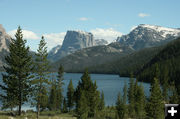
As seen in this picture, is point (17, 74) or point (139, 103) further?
point (139, 103)

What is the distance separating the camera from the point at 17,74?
164 ft

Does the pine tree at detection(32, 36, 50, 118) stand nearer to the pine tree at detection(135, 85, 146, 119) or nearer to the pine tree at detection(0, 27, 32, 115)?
the pine tree at detection(0, 27, 32, 115)

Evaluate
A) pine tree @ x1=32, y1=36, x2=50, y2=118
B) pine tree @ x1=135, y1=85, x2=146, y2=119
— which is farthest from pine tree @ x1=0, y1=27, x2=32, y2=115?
pine tree @ x1=135, y1=85, x2=146, y2=119

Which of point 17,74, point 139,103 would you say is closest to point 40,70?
point 17,74

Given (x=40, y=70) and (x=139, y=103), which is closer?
(x=40, y=70)

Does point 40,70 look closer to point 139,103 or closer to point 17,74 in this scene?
point 17,74

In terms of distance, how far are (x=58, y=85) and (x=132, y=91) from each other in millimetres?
38643

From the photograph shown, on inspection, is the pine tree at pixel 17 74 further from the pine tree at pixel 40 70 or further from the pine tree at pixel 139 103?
the pine tree at pixel 139 103

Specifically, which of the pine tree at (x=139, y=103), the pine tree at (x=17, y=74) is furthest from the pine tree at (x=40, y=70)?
the pine tree at (x=139, y=103)

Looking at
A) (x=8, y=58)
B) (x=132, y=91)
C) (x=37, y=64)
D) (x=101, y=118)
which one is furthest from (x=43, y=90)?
(x=132, y=91)

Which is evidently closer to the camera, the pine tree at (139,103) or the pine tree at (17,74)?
the pine tree at (17,74)

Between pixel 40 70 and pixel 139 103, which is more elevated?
pixel 40 70

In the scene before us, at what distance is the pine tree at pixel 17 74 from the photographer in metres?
49.2

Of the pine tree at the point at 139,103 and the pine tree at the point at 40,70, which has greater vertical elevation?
the pine tree at the point at 40,70
